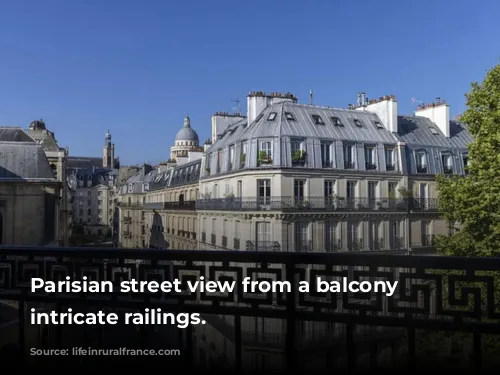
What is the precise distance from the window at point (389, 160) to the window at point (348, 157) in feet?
9.02

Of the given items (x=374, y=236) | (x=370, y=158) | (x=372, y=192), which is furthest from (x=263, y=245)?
(x=370, y=158)

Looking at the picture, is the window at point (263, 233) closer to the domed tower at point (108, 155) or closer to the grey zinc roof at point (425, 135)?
the grey zinc roof at point (425, 135)

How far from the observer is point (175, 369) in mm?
4027

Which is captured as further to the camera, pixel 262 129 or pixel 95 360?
pixel 262 129

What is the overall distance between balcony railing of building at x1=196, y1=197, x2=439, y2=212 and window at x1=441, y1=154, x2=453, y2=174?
3024mm

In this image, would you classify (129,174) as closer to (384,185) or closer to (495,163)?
(384,185)

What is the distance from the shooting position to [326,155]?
1064 inches

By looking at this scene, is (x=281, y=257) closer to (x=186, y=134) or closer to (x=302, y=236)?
(x=302, y=236)

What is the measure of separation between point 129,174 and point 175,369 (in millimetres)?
74270

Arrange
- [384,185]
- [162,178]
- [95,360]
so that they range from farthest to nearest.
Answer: [162,178] → [384,185] → [95,360]

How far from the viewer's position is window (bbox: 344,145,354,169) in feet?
90.6

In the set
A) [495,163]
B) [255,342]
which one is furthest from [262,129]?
[255,342]

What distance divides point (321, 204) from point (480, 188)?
11.7 m

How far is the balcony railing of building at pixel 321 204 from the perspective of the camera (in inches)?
995
